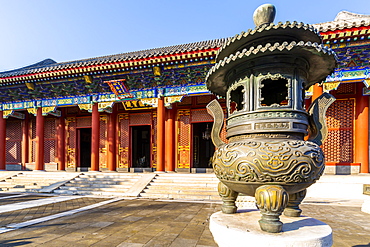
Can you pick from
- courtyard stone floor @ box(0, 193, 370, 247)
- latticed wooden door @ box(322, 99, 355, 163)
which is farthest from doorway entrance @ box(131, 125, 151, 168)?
latticed wooden door @ box(322, 99, 355, 163)

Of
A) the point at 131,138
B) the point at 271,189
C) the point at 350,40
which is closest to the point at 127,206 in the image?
the point at 271,189

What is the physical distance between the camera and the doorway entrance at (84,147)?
1256 centimetres

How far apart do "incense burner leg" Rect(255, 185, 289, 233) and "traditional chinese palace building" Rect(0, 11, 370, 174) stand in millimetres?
5829

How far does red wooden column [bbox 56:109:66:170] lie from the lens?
12.2 metres

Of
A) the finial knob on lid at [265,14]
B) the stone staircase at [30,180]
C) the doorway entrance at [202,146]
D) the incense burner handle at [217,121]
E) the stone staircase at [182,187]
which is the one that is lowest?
the stone staircase at [30,180]

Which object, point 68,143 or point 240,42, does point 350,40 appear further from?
point 68,143

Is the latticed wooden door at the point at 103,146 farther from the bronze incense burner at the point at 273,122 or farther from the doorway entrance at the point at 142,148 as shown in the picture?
the bronze incense burner at the point at 273,122

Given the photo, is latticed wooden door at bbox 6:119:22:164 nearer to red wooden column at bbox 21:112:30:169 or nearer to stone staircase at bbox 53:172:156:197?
red wooden column at bbox 21:112:30:169

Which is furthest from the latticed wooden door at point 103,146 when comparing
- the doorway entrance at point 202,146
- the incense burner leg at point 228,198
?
the incense burner leg at point 228,198

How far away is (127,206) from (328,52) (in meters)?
5.25

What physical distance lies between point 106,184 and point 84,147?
6.07 m

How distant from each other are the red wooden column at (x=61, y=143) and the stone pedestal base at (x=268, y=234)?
39.5 ft

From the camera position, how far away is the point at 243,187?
7.61ft

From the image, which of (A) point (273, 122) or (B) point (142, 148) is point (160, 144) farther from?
(A) point (273, 122)
